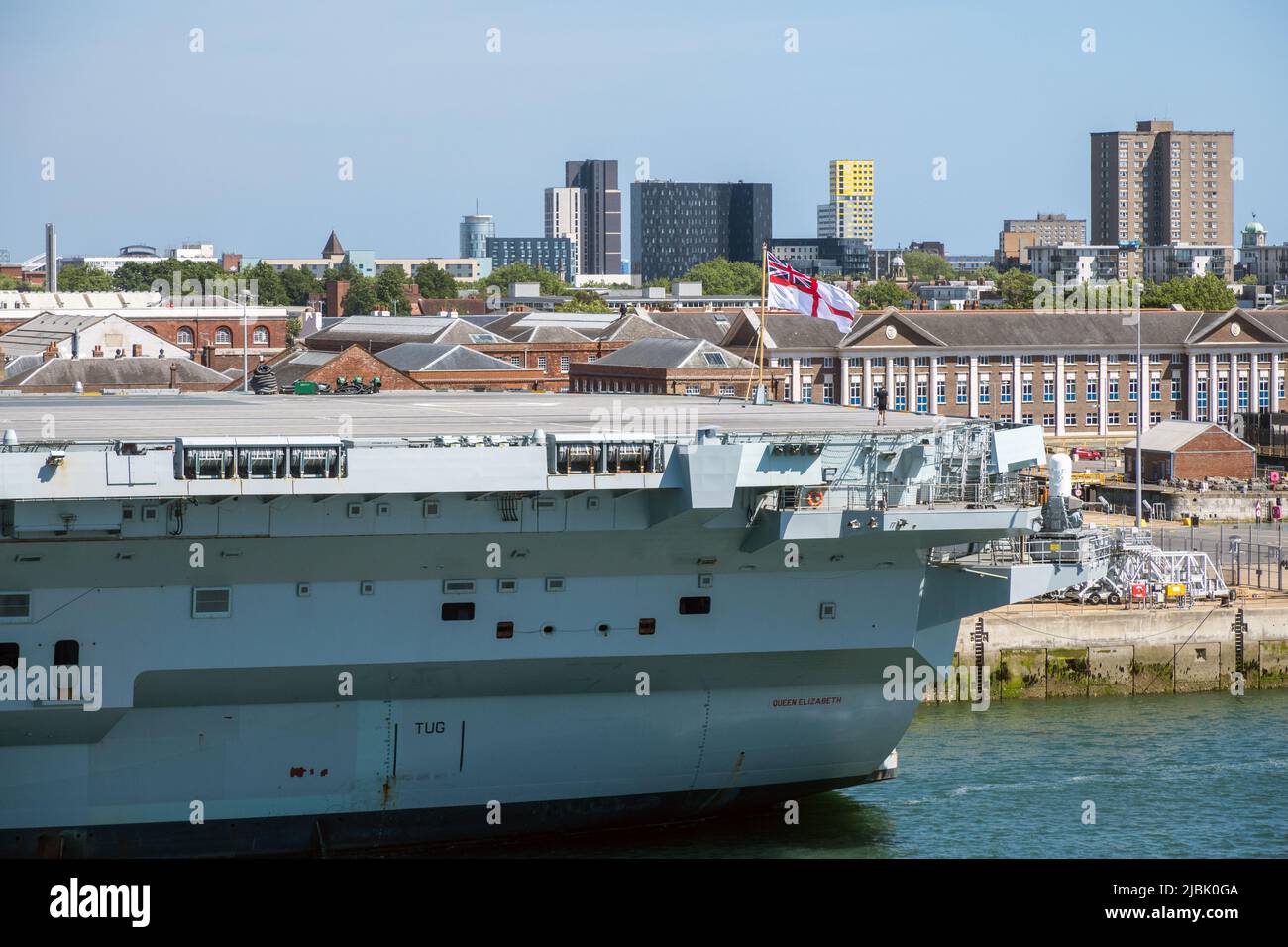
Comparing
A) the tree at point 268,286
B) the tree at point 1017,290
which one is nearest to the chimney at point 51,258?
the tree at point 268,286

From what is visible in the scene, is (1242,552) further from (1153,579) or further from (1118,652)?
(1118,652)

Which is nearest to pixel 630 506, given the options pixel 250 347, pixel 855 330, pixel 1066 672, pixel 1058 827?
pixel 1058 827

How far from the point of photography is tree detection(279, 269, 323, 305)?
16086 centimetres

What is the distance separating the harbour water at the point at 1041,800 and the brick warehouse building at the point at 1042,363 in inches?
1809

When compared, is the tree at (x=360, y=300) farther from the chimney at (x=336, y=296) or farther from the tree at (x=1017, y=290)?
the tree at (x=1017, y=290)

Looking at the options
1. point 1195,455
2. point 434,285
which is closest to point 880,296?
point 434,285

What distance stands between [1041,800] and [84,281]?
477ft

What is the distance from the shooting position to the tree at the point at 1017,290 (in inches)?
5364

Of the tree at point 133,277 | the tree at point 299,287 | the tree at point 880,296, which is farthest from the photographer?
the tree at point 133,277

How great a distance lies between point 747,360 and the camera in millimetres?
74000

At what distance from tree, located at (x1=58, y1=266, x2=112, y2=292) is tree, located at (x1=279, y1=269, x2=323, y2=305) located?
50.4ft

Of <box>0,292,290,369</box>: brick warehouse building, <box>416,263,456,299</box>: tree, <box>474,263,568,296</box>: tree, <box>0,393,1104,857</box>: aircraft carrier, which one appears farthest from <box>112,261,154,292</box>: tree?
<box>0,393,1104,857</box>: aircraft carrier

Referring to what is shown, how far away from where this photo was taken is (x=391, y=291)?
471 feet
